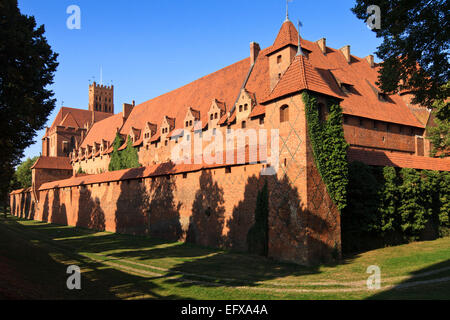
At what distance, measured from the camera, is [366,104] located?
1145 inches

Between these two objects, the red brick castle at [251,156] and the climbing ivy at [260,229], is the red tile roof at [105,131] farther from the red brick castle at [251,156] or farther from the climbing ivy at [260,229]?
the climbing ivy at [260,229]

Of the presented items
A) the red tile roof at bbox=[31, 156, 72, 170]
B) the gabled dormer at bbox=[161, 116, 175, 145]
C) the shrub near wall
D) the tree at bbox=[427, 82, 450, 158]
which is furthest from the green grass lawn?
the red tile roof at bbox=[31, 156, 72, 170]

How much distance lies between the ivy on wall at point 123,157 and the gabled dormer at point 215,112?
576 inches

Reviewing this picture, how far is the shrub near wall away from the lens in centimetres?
1912

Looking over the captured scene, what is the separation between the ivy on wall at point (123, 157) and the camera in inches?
1674

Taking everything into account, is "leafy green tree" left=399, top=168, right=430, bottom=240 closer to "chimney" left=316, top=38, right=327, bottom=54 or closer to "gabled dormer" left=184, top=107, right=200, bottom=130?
"chimney" left=316, top=38, right=327, bottom=54

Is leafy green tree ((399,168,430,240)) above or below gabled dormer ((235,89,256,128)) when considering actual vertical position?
below

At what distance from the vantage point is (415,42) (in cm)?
1346

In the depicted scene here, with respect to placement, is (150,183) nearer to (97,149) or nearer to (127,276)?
(127,276)

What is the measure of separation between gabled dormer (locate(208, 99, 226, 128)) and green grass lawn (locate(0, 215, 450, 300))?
517 inches

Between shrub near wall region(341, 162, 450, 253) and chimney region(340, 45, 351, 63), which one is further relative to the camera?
chimney region(340, 45, 351, 63)

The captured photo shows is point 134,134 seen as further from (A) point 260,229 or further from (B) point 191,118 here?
(A) point 260,229

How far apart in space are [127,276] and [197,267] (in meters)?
3.45

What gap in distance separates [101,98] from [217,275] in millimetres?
83238
